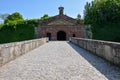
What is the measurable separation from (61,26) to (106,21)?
8.63 meters

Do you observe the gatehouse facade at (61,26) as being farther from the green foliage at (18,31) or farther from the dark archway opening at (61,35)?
the dark archway opening at (61,35)

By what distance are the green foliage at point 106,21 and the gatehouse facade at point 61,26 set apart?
2.14 metres

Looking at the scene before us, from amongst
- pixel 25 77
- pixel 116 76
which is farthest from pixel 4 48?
pixel 116 76

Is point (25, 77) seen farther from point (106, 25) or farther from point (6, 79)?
point (106, 25)

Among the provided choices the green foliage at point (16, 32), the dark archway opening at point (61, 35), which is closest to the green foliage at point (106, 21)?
the dark archway opening at point (61, 35)

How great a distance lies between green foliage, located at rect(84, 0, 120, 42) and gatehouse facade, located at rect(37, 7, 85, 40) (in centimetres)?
214

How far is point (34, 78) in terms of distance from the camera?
18.1 ft

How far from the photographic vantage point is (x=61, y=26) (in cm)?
Answer: 4222

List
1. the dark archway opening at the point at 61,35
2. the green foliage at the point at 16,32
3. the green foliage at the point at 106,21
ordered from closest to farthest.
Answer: the green foliage at the point at 106,21 → the green foliage at the point at 16,32 → the dark archway opening at the point at 61,35

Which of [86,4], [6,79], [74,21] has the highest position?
[86,4]

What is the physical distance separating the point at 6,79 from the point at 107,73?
9.07 feet

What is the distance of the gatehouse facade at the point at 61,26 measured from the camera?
138 ft

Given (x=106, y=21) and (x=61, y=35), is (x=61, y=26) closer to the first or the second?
(x=61, y=35)

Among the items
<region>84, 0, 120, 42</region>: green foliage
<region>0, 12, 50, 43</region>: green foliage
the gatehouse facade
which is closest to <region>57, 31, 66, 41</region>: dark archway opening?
the gatehouse facade
